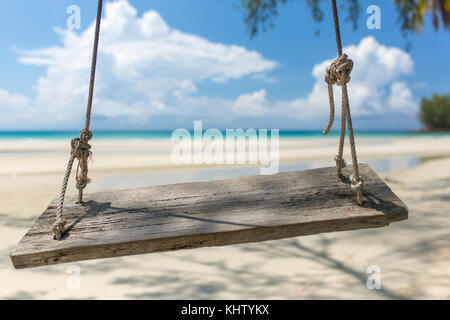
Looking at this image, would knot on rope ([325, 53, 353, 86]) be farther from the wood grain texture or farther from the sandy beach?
the sandy beach

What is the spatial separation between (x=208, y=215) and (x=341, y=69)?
753 mm

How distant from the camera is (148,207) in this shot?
138 cm

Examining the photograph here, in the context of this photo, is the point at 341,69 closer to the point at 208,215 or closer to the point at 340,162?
the point at 340,162

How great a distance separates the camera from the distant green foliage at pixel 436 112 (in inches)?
1545

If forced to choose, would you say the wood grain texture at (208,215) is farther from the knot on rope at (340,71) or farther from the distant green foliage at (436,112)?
the distant green foliage at (436,112)

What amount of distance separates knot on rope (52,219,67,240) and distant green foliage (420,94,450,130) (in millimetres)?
45700

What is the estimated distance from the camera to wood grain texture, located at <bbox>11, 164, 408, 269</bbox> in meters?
1.18

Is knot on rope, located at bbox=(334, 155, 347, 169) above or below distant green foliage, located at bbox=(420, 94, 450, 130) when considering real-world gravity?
below

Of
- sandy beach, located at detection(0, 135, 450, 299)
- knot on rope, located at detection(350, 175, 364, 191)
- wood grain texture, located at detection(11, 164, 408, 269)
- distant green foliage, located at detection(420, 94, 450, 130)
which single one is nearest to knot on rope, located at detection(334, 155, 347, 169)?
wood grain texture, located at detection(11, 164, 408, 269)

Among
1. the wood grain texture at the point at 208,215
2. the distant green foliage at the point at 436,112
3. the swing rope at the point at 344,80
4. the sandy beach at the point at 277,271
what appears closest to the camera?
the wood grain texture at the point at 208,215

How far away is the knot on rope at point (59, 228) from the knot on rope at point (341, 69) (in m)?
1.15

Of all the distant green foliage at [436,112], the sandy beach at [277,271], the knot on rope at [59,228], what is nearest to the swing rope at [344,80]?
the sandy beach at [277,271]

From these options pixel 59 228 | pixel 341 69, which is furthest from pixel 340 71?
pixel 59 228
